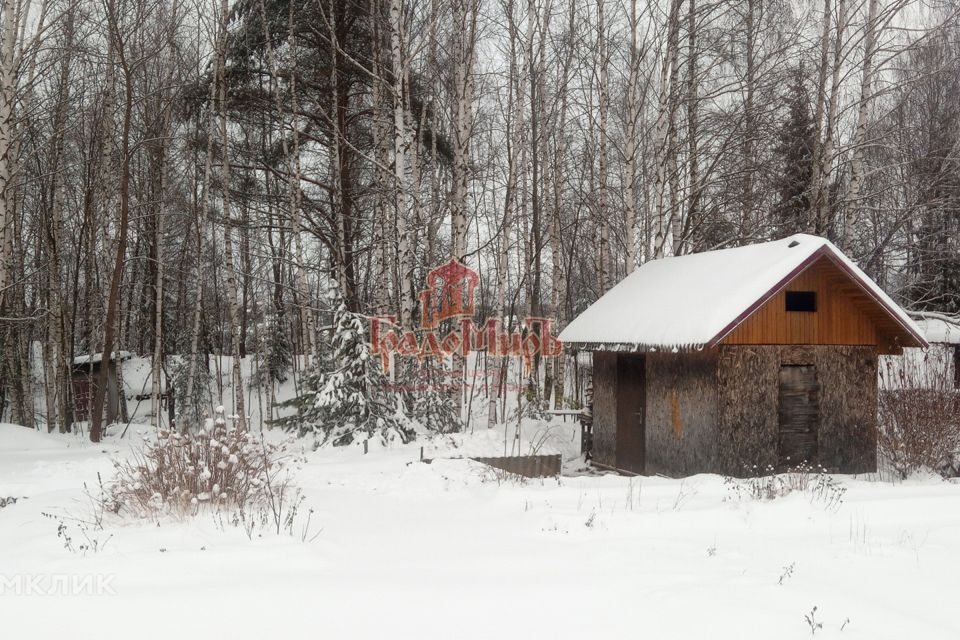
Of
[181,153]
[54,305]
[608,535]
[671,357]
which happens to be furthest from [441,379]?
[181,153]

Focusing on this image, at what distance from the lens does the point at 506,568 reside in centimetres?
579

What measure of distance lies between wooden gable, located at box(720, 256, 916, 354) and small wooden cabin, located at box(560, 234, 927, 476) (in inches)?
0.7

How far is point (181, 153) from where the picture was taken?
22.2 metres

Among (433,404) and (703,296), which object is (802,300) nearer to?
(703,296)

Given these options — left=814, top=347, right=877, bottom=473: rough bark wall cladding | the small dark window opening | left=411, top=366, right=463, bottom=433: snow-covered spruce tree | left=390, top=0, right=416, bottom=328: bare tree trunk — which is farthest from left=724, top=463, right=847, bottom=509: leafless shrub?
left=390, top=0, right=416, bottom=328: bare tree trunk

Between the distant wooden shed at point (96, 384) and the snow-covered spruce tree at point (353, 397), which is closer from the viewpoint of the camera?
the snow-covered spruce tree at point (353, 397)

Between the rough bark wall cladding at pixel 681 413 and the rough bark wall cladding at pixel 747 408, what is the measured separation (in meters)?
0.14

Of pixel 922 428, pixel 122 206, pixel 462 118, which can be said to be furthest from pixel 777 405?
pixel 122 206

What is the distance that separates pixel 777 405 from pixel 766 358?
0.76 metres

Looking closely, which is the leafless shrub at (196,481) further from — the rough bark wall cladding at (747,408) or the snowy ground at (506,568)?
the rough bark wall cladding at (747,408)

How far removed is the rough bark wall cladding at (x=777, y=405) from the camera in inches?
412

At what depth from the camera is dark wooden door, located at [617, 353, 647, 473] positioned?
12.5 meters

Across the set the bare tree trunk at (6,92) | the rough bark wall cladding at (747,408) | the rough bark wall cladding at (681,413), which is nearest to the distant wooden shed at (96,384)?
the bare tree trunk at (6,92)

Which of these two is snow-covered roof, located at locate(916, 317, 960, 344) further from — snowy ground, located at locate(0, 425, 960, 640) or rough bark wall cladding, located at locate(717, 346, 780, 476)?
snowy ground, located at locate(0, 425, 960, 640)
